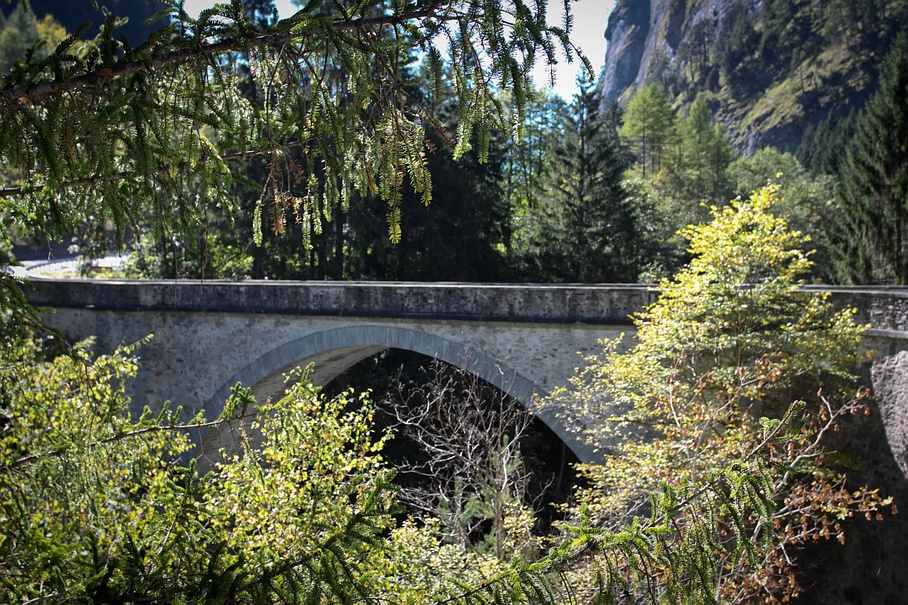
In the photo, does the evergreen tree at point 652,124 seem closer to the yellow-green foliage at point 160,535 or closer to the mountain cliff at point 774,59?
the mountain cliff at point 774,59

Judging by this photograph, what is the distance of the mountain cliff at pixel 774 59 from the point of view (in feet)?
164

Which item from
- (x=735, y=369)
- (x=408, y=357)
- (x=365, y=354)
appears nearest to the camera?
(x=735, y=369)

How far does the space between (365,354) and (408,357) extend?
356 cm

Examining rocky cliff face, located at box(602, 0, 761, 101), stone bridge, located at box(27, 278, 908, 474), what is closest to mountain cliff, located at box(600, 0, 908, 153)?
rocky cliff face, located at box(602, 0, 761, 101)

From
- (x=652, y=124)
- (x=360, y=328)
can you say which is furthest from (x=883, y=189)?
(x=652, y=124)

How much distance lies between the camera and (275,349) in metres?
11.9

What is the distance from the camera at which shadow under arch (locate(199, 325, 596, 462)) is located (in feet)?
33.7

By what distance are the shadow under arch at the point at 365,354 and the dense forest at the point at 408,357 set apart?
1.20ft

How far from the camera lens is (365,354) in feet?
40.9

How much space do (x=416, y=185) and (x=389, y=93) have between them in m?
0.32

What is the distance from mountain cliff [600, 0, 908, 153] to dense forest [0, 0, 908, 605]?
3140 centimetres

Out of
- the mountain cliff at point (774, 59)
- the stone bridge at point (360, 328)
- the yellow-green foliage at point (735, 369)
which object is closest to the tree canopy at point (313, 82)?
the yellow-green foliage at point (735, 369)

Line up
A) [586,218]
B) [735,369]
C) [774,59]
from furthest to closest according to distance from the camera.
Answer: [774,59] < [586,218] < [735,369]

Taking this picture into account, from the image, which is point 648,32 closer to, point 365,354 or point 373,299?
point 365,354
